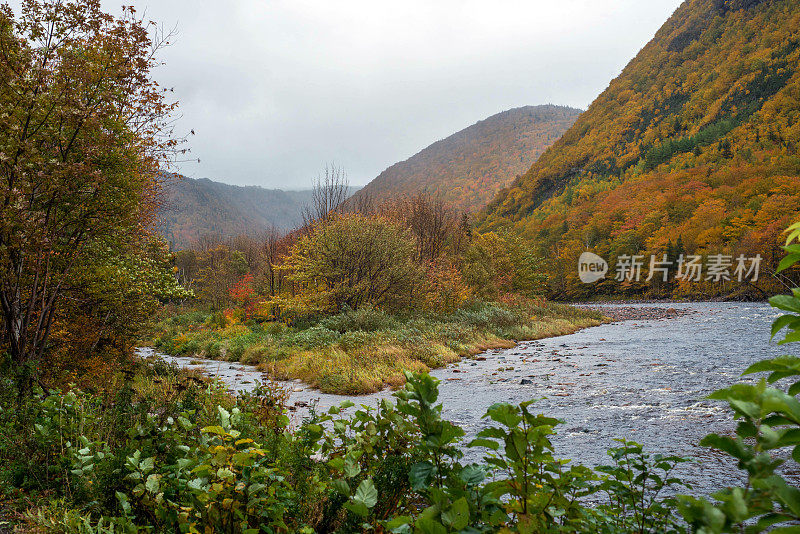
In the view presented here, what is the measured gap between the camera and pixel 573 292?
50.6 metres

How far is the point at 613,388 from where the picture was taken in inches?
315

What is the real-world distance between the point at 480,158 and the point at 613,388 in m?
130

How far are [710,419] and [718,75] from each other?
8781 centimetres

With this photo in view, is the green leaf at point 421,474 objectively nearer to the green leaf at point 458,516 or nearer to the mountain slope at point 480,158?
the green leaf at point 458,516

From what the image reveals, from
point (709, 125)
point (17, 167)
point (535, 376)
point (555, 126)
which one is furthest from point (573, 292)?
point (555, 126)

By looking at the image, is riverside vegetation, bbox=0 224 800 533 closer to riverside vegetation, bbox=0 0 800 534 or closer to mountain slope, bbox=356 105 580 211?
riverside vegetation, bbox=0 0 800 534

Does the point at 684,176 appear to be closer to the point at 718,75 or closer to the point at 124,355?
the point at 718,75

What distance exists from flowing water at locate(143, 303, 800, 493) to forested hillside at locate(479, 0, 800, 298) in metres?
27.1

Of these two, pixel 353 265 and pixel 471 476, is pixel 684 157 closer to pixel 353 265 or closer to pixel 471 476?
pixel 353 265

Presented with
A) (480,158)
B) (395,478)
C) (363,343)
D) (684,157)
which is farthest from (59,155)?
(480,158)

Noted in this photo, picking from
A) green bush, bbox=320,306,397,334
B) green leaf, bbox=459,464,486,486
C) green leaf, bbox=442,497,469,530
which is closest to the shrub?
green bush, bbox=320,306,397,334

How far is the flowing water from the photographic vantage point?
194 inches

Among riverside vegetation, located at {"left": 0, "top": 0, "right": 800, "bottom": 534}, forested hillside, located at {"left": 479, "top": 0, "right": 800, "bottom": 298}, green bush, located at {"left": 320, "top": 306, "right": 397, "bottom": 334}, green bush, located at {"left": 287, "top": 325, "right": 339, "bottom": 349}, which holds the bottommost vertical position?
green bush, located at {"left": 287, "top": 325, "right": 339, "bottom": 349}

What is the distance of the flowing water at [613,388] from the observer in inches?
194
